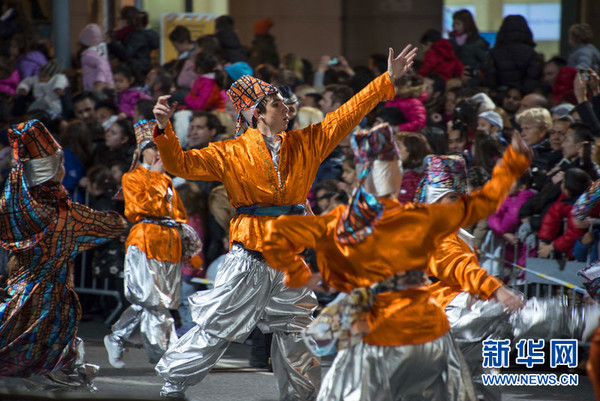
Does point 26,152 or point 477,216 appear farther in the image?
point 26,152

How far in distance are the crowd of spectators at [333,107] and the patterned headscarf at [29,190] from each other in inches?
62.1

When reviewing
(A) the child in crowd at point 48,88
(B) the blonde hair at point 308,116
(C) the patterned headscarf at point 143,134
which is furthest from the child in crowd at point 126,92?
(C) the patterned headscarf at point 143,134

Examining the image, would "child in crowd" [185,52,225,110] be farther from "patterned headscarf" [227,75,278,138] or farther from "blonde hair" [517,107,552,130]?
"patterned headscarf" [227,75,278,138]

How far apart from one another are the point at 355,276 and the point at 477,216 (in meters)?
0.60

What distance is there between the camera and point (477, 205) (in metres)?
4.20

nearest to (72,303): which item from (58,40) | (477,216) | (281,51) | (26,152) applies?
(26,152)

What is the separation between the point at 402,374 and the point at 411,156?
4358 millimetres

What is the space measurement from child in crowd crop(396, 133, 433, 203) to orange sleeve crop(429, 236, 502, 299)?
2920 mm

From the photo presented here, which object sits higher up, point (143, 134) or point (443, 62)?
point (443, 62)

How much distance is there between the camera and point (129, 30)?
13312mm

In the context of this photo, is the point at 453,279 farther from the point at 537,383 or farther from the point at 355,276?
the point at 537,383

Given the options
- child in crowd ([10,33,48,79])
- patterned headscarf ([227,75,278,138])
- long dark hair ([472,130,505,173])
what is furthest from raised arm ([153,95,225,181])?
child in crowd ([10,33,48,79])

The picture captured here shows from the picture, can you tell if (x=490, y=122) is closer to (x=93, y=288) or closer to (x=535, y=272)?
(x=535, y=272)

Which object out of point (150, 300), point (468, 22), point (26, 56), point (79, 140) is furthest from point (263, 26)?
point (150, 300)
